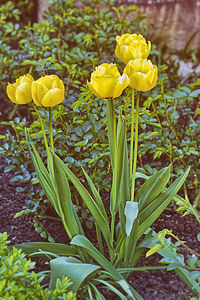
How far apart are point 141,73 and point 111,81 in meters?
0.14

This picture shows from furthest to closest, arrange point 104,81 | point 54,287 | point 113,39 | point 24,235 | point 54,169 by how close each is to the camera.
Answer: point 113,39 < point 24,235 < point 54,169 < point 54,287 < point 104,81

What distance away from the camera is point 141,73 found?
162cm

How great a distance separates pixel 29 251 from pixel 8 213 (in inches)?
Result: 19.1

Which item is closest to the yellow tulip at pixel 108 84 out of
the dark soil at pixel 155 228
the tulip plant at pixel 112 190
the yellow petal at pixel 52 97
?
the tulip plant at pixel 112 190

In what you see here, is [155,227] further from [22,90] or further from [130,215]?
[22,90]

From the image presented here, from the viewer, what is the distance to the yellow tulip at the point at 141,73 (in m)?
1.62

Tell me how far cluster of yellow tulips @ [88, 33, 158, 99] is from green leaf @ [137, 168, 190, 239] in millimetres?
441

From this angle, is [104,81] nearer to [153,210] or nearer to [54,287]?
[153,210]

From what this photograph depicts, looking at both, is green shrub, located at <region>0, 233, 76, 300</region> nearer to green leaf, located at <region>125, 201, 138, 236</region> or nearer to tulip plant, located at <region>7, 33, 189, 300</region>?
tulip plant, located at <region>7, 33, 189, 300</region>

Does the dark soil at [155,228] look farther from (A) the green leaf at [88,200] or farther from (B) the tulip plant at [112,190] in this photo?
(A) the green leaf at [88,200]

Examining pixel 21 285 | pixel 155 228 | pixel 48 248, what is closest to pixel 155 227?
pixel 155 228

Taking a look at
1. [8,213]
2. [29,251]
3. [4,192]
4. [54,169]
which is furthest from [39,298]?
[4,192]

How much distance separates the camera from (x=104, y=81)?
5.09ft

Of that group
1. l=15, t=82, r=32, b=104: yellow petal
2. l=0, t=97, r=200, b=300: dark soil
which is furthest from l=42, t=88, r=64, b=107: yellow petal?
l=0, t=97, r=200, b=300: dark soil
